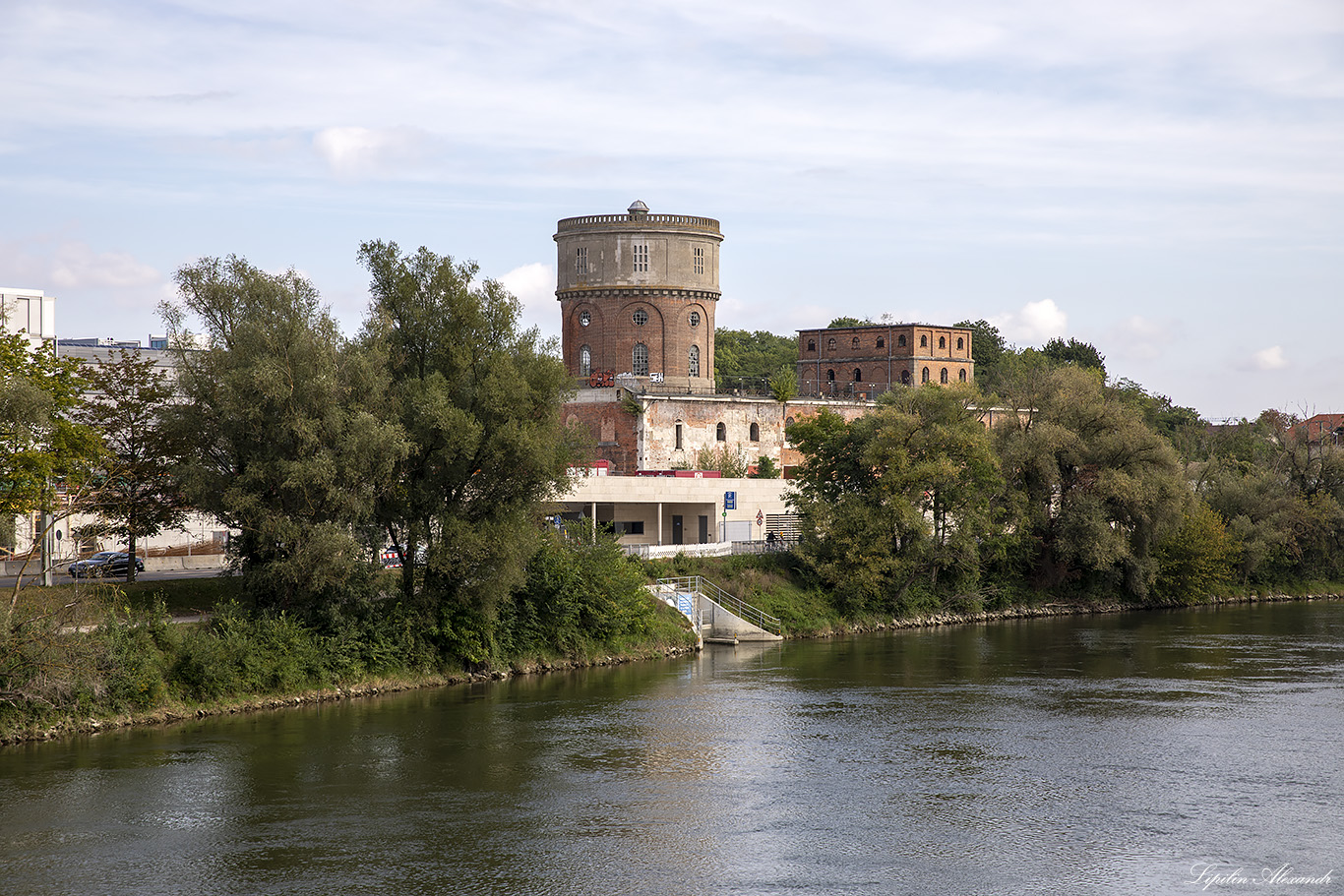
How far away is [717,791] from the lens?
24047 millimetres

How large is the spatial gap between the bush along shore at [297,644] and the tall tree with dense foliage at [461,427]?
1383 mm

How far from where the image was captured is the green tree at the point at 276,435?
31.5 metres

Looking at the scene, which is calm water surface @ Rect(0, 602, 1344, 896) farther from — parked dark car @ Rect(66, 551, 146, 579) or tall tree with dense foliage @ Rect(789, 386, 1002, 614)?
tall tree with dense foliage @ Rect(789, 386, 1002, 614)

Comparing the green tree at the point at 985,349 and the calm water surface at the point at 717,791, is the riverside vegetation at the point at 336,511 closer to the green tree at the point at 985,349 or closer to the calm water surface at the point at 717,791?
the calm water surface at the point at 717,791

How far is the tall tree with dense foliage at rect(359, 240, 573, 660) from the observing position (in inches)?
1344

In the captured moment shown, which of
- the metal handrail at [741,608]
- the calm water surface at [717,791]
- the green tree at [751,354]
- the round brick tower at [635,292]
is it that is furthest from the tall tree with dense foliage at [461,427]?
the green tree at [751,354]

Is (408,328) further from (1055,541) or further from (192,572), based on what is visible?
(1055,541)

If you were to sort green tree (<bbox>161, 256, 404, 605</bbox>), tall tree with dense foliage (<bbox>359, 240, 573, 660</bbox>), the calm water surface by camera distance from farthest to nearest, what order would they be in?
tall tree with dense foliage (<bbox>359, 240, 573, 660</bbox>), green tree (<bbox>161, 256, 404, 605</bbox>), the calm water surface

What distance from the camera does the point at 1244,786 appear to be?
23.9m

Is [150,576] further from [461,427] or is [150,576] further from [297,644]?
[461,427]

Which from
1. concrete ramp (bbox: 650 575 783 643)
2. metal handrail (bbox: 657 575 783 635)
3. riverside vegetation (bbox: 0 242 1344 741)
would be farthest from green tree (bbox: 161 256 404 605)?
metal handrail (bbox: 657 575 783 635)

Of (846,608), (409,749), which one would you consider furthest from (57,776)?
(846,608)

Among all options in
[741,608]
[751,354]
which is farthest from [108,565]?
[751,354]

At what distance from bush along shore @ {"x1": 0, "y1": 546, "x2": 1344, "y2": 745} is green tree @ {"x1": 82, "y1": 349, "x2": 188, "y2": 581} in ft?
6.60
